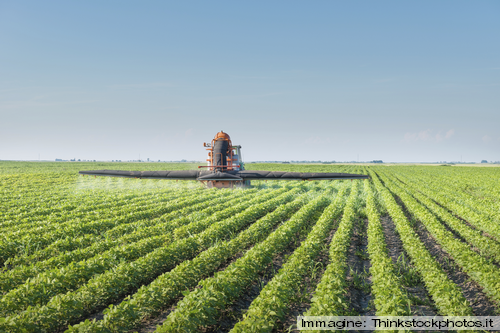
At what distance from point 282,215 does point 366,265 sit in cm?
546

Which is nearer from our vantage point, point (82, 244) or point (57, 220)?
point (82, 244)

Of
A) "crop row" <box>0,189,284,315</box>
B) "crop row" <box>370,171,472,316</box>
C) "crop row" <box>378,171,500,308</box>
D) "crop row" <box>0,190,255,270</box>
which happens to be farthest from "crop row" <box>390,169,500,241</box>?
"crop row" <box>0,189,284,315</box>

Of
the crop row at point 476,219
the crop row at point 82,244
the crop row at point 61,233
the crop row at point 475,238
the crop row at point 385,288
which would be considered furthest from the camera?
the crop row at point 476,219

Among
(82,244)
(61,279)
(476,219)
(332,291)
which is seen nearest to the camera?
(332,291)

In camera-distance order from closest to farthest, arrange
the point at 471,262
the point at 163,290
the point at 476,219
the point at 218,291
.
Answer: the point at 218,291 → the point at 163,290 → the point at 471,262 → the point at 476,219

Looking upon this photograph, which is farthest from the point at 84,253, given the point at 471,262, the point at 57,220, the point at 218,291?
the point at 471,262

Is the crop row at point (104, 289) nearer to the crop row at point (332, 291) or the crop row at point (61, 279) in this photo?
the crop row at point (61, 279)

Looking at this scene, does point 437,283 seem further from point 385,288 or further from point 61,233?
point 61,233

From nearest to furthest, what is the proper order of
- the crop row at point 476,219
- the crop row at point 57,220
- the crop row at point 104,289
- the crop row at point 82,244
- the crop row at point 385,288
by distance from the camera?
the crop row at point 104,289 → the crop row at point 385,288 → the crop row at point 82,244 → the crop row at point 57,220 → the crop row at point 476,219

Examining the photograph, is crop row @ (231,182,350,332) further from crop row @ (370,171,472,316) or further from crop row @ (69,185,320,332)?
crop row @ (370,171,472,316)

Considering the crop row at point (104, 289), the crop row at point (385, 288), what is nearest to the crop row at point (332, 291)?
the crop row at point (385, 288)

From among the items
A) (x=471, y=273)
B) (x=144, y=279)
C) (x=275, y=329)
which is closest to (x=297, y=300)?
(x=275, y=329)

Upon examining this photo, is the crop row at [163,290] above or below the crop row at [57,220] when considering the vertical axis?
below

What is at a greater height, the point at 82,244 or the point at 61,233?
the point at 61,233
